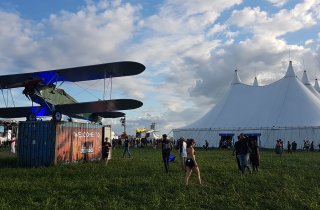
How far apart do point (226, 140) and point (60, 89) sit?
18.4m

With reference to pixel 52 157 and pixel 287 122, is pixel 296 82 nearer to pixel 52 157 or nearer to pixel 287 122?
pixel 287 122

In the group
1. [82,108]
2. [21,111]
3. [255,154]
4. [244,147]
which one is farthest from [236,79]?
[21,111]

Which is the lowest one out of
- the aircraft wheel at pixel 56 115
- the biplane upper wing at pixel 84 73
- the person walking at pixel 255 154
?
the person walking at pixel 255 154

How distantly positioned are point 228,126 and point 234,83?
7.39 meters

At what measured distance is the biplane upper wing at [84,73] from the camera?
43.9 ft

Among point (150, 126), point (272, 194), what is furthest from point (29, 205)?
point (150, 126)

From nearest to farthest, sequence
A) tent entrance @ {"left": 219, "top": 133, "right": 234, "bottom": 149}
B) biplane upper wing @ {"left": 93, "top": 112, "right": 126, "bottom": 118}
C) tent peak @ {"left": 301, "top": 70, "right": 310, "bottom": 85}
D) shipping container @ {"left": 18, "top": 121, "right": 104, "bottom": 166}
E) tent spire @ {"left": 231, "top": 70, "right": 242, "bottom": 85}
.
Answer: shipping container @ {"left": 18, "top": 121, "right": 104, "bottom": 166}, biplane upper wing @ {"left": 93, "top": 112, "right": 126, "bottom": 118}, tent entrance @ {"left": 219, "top": 133, "right": 234, "bottom": 149}, tent spire @ {"left": 231, "top": 70, "right": 242, "bottom": 85}, tent peak @ {"left": 301, "top": 70, "right": 310, "bottom": 85}

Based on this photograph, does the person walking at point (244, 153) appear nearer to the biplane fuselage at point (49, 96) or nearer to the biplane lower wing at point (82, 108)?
the biplane lower wing at point (82, 108)

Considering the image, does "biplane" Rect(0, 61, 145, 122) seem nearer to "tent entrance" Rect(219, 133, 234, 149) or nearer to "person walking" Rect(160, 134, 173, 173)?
"person walking" Rect(160, 134, 173, 173)

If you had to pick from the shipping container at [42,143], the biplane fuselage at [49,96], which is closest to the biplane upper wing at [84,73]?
the biplane fuselage at [49,96]

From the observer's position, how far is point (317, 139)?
23156mm

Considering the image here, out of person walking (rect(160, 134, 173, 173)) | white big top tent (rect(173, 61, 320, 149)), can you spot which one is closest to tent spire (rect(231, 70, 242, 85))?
white big top tent (rect(173, 61, 320, 149))

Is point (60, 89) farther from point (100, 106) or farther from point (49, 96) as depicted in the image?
point (100, 106)

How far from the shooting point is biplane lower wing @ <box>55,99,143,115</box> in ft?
43.5
